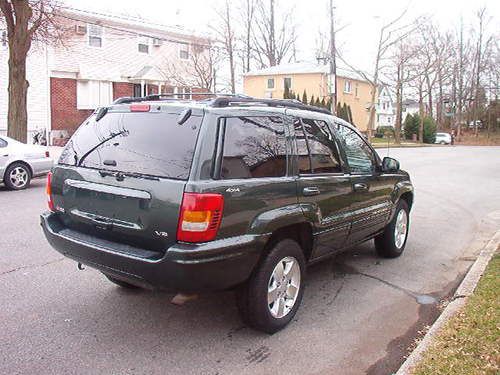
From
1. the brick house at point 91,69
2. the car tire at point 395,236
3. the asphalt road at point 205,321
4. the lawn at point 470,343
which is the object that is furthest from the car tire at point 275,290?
the brick house at point 91,69

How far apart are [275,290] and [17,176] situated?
9.13 meters

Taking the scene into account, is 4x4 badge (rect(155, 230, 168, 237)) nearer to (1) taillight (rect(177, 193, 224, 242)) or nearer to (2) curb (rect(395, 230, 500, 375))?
(1) taillight (rect(177, 193, 224, 242))

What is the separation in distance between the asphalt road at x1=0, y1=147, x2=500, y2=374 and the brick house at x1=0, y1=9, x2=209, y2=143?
21.4 meters

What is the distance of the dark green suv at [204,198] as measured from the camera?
3412 mm

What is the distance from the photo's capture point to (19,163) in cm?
1130

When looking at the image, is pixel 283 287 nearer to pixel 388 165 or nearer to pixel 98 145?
pixel 98 145

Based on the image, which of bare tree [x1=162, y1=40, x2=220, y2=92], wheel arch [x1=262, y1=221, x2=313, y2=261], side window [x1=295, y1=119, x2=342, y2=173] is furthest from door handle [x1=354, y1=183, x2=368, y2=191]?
bare tree [x1=162, y1=40, x2=220, y2=92]

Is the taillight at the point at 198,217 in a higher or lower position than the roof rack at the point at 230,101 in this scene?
lower

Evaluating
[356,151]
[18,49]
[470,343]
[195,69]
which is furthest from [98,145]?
[195,69]

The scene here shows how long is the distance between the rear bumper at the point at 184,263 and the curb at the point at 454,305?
1261mm

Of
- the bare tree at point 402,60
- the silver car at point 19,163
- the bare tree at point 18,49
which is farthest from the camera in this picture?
the bare tree at point 402,60

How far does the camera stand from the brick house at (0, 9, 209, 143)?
26094 mm

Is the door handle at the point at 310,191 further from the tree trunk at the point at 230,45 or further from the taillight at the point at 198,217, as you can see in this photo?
the tree trunk at the point at 230,45

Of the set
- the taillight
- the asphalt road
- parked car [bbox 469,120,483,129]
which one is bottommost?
the asphalt road
